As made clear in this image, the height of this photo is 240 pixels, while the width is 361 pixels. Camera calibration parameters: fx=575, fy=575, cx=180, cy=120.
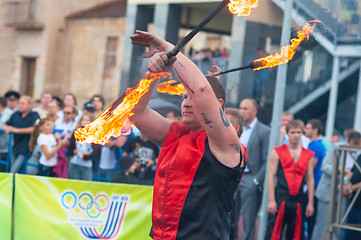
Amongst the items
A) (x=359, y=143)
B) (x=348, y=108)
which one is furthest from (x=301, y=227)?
(x=348, y=108)

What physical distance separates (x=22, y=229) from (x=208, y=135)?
3905 millimetres

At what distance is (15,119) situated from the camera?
9.74m

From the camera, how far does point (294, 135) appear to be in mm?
7266

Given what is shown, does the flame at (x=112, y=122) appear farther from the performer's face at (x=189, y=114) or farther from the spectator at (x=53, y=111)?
the spectator at (x=53, y=111)

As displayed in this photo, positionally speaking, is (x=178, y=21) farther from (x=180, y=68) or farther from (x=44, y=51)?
(x=180, y=68)

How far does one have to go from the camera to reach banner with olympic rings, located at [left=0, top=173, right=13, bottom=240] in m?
6.36

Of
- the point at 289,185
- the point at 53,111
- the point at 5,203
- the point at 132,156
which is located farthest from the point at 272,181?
the point at 53,111

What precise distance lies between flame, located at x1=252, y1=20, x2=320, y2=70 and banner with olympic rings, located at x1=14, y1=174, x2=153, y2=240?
307 cm

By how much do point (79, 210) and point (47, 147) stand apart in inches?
90.3

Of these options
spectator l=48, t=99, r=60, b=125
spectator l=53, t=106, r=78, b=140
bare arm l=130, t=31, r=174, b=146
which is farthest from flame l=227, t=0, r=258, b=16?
spectator l=48, t=99, r=60, b=125

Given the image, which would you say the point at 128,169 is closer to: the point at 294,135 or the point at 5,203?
the point at 5,203

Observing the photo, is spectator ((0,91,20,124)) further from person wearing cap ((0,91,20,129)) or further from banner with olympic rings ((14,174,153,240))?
banner with olympic rings ((14,174,153,240))

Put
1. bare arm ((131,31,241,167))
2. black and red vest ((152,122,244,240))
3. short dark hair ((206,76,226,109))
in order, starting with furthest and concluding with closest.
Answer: short dark hair ((206,76,226,109))
black and red vest ((152,122,244,240))
bare arm ((131,31,241,167))

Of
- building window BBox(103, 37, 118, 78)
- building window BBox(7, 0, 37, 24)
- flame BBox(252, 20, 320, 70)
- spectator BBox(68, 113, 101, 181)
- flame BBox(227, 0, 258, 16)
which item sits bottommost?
spectator BBox(68, 113, 101, 181)
